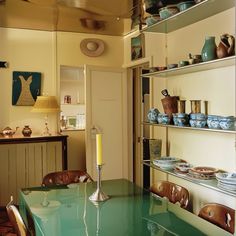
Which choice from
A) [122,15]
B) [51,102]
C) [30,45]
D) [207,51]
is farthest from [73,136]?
[207,51]

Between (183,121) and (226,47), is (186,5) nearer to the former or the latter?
(226,47)

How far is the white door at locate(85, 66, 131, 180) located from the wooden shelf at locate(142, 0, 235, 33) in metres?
1.42

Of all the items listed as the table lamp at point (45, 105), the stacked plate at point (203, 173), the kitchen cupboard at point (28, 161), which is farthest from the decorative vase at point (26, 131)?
the stacked plate at point (203, 173)

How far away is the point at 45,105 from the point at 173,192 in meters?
2.35

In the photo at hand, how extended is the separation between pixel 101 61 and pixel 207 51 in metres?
2.56

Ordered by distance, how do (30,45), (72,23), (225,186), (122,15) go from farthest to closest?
1. (30,45)
2. (72,23)
3. (122,15)
4. (225,186)

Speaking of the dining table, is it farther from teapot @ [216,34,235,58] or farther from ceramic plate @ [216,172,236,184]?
teapot @ [216,34,235,58]

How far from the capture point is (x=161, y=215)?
1940 mm

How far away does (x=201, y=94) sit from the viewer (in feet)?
9.21

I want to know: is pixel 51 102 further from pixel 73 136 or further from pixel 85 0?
pixel 85 0

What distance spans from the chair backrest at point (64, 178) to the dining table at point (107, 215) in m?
0.35

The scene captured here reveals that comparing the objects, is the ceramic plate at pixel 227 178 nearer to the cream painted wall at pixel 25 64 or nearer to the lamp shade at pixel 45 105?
the lamp shade at pixel 45 105

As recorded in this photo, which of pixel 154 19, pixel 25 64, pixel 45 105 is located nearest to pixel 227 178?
pixel 154 19

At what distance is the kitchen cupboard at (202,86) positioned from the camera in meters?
2.46
